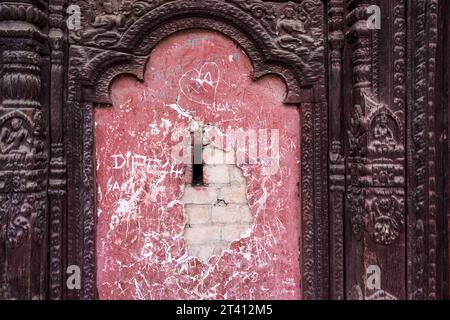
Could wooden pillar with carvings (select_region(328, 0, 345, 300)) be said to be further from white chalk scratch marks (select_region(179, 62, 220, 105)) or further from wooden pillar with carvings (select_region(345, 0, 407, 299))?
white chalk scratch marks (select_region(179, 62, 220, 105))

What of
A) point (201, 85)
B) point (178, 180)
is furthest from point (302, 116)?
point (178, 180)

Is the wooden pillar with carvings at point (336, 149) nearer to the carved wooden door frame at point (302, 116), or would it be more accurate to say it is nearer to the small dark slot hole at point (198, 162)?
the carved wooden door frame at point (302, 116)

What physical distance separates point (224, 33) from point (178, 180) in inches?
47.6

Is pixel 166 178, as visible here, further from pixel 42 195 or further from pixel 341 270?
pixel 341 270

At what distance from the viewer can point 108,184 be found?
2.59 meters

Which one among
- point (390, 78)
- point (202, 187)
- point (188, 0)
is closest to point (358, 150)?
point (390, 78)

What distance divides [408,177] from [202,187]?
1.51 m

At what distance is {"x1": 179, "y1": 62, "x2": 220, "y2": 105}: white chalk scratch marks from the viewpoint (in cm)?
262

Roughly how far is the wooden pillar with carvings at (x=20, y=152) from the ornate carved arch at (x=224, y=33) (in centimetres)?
24

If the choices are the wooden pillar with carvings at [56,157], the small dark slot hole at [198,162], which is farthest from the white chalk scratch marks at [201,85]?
the wooden pillar with carvings at [56,157]

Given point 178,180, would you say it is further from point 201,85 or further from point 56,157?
point 56,157

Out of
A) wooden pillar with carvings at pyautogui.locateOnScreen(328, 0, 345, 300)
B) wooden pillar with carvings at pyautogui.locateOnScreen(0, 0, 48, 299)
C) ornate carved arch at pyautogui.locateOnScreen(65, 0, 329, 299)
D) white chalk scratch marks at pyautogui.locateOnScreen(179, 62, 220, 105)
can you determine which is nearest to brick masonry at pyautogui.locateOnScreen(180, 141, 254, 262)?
white chalk scratch marks at pyautogui.locateOnScreen(179, 62, 220, 105)

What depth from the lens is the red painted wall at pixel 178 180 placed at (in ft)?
8.51

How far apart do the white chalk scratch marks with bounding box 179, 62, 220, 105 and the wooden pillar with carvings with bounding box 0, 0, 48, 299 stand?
1.06 m
